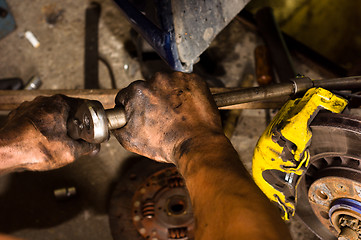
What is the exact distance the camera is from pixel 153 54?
2.21 metres

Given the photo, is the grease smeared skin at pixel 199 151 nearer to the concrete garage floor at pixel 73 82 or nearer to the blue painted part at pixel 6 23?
the concrete garage floor at pixel 73 82

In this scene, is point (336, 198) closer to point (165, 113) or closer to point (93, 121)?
point (165, 113)

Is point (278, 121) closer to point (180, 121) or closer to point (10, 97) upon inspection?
point (180, 121)

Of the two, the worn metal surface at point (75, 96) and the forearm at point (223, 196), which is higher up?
the forearm at point (223, 196)

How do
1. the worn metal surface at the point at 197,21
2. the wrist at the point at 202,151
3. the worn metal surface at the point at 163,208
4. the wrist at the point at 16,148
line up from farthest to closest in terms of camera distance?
the worn metal surface at the point at 163,208, the worn metal surface at the point at 197,21, the wrist at the point at 16,148, the wrist at the point at 202,151

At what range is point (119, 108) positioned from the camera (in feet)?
3.12

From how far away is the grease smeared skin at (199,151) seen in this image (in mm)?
687

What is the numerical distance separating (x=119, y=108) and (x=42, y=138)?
0.32 m

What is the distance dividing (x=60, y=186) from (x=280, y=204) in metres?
1.24

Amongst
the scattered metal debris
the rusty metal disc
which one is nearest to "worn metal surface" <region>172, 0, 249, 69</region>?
the rusty metal disc

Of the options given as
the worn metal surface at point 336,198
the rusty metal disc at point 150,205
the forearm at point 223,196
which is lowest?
the rusty metal disc at point 150,205

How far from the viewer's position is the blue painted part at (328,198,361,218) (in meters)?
1.06

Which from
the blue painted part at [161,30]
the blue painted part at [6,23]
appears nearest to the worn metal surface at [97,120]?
the blue painted part at [161,30]

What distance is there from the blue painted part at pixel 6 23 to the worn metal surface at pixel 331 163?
7.26 ft
